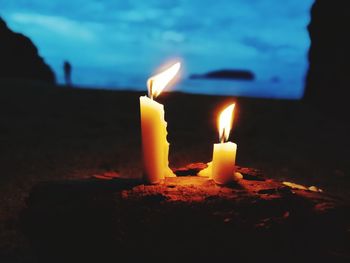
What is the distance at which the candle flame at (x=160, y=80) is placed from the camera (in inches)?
78.2

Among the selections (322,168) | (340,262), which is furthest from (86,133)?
(340,262)

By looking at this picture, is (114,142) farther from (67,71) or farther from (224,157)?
(67,71)

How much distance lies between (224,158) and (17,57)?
8.60 metres

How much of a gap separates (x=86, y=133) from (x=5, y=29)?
3.26m

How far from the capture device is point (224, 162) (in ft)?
6.72

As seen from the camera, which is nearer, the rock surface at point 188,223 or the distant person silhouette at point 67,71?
the rock surface at point 188,223

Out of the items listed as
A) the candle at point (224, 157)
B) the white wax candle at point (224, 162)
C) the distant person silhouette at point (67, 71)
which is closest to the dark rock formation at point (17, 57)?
the distant person silhouette at point (67, 71)

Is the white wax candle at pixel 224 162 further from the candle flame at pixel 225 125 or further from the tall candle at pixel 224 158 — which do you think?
the candle flame at pixel 225 125

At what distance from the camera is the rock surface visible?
1.91 meters

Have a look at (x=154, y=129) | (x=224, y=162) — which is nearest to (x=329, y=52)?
(x=224, y=162)

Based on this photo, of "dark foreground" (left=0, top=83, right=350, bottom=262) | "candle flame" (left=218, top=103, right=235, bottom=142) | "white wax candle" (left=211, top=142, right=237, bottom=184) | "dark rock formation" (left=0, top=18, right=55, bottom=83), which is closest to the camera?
"white wax candle" (left=211, top=142, right=237, bottom=184)

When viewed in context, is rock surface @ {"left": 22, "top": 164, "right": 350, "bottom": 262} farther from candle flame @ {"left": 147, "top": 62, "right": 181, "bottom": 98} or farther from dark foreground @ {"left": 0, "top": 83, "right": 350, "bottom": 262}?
candle flame @ {"left": 147, "top": 62, "right": 181, "bottom": 98}

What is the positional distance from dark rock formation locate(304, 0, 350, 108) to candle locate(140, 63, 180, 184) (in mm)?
7263

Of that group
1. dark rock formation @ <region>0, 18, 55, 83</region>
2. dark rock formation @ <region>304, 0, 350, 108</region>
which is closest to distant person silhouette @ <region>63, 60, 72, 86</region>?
dark rock formation @ <region>0, 18, 55, 83</region>
